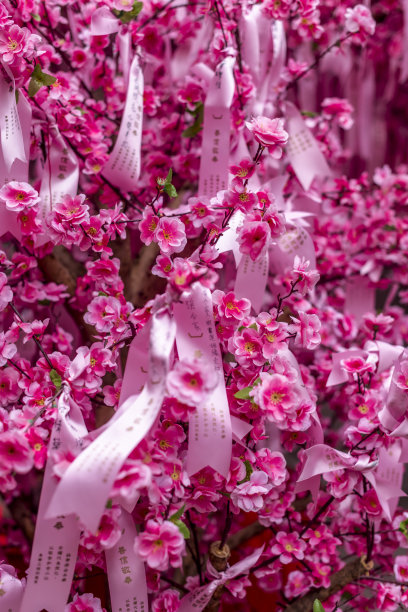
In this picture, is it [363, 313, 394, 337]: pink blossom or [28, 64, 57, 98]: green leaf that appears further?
[363, 313, 394, 337]: pink blossom

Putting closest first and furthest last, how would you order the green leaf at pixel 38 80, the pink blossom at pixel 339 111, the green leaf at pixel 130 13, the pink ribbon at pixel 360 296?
the green leaf at pixel 38 80 → the green leaf at pixel 130 13 → the pink blossom at pixel 339 111 → the pink ribbon at pixel 360 296

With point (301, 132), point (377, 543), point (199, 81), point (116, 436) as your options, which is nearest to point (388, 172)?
→ point (301, 132)

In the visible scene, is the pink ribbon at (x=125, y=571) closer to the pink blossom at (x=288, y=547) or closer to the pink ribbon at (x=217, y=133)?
the pink blossom at (x=288, y=547)

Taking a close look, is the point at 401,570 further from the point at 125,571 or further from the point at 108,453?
the point at 108,453

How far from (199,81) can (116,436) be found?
0.64 meters

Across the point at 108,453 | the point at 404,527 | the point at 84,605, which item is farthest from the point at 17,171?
the point at 404,527

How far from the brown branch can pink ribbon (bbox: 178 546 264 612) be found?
148mm

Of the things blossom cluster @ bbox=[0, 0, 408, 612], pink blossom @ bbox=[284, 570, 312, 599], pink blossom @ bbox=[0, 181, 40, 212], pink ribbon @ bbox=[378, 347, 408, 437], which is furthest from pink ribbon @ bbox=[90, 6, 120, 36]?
pink blossom @ bbox=[284, 570, 312, 599]

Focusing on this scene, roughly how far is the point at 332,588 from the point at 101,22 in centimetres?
91

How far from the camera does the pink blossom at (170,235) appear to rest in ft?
2.34

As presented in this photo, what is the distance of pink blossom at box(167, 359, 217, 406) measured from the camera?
0.56 meters

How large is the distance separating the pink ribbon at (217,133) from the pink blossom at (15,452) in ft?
1.52

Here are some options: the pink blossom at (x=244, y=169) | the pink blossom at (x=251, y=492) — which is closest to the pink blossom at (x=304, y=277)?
the pink blossom at (x=244, y=169)

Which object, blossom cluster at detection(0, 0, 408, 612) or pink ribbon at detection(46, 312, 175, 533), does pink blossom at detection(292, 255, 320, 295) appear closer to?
blossom cluster at detection(0, 0, 408, 612)
